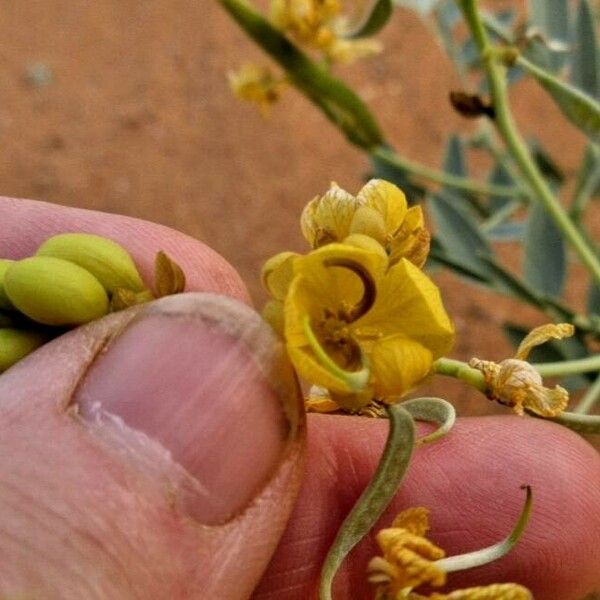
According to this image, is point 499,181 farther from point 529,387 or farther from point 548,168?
point 529,387

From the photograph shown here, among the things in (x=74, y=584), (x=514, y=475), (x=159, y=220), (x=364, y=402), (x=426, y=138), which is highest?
(x=364, y=402)

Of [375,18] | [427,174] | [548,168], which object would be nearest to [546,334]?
[375,18]

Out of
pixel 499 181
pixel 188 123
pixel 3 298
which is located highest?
pixel 3 298

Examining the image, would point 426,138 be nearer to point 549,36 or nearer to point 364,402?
point 549,36

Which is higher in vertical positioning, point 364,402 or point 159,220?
point 364,402

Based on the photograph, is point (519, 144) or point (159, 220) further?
point (159, 220)

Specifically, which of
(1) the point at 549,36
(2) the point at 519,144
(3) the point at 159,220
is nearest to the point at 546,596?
(2) the point at 519,144
